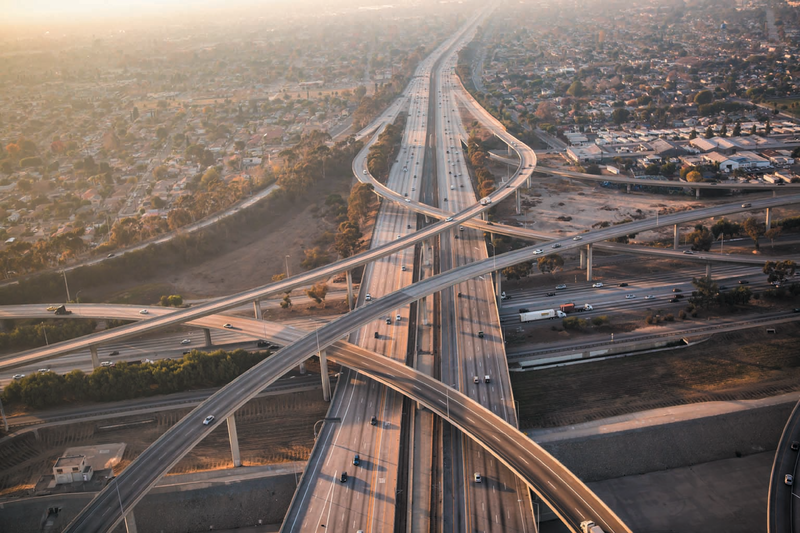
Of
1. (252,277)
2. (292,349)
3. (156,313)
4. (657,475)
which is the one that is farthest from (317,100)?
(657,475)

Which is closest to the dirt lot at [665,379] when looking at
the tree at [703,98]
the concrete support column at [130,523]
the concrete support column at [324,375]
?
the concrete support column at [324,375]

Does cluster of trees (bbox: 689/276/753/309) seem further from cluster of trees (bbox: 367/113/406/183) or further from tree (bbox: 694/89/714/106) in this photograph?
tree (bbox: 694/89/714/106)

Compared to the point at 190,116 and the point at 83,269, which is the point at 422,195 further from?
the point at 190,116

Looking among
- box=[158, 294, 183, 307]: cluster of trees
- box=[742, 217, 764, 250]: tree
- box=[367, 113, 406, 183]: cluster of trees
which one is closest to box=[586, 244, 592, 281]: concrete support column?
box=[742, 217, 764, 250]: tree

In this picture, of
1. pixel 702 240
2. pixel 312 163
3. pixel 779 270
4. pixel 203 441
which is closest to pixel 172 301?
pixel 203 441

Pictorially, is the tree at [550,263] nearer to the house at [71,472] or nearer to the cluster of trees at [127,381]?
the cluster of trees at [127,381]

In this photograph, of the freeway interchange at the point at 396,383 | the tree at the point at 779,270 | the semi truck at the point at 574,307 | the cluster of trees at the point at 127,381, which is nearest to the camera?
the freeway interchange at the point at 396,383
